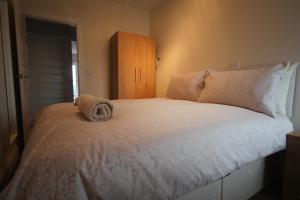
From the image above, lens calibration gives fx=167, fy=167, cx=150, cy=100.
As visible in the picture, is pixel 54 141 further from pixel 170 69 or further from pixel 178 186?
pixel 170 69

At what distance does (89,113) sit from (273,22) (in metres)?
1.93

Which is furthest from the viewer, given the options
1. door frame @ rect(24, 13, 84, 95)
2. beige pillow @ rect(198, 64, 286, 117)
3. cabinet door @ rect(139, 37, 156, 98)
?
cabinet door @ rect(139, 37, 156, 98)

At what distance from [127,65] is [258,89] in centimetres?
217

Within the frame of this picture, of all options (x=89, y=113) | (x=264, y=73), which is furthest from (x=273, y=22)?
(x=89, y=113)

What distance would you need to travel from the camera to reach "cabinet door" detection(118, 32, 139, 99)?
9.75 feet

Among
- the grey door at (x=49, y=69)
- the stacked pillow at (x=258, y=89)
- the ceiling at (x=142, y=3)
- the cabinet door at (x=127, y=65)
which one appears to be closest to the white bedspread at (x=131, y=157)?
the stacked pillow at (x=258, y=89)

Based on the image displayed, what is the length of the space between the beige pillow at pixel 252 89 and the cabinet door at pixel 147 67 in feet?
5.53

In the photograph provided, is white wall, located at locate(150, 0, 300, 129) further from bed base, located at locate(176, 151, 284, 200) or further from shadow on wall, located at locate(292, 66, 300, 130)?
bed base, located at locate(176, 151, 284, 200)

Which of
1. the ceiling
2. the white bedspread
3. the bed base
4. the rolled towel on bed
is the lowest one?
the bed base

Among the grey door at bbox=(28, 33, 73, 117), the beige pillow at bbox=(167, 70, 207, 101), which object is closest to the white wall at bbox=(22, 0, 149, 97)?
the beige pillow at bbox=(167, 70, 207, 101)

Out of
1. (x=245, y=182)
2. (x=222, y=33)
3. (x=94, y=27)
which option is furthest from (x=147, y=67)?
(x=245, y=182)

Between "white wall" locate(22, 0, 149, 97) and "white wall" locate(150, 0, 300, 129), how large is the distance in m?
0.77

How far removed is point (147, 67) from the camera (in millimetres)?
3271

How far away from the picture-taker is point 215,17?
7.39 ft
